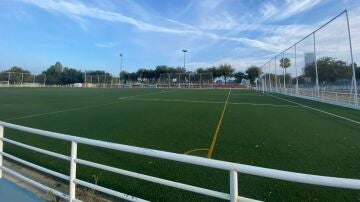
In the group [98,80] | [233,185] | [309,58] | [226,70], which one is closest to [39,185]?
[233,185]

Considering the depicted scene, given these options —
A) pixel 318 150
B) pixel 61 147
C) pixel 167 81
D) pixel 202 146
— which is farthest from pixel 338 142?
pixel 167 81

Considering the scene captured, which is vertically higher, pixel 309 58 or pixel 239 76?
pixel 239 76

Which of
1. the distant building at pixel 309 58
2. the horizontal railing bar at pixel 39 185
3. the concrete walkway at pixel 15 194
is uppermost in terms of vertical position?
the distant building at pixel 309 58

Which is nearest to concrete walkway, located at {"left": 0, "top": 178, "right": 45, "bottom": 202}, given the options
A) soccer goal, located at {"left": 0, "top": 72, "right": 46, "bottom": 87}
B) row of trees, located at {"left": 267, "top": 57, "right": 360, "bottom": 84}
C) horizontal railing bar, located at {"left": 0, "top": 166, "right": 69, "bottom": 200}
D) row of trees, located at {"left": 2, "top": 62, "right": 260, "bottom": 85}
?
horizontal railing bar, located at {"left": 0, "top": 166, "right": 69, "bottom": 200}

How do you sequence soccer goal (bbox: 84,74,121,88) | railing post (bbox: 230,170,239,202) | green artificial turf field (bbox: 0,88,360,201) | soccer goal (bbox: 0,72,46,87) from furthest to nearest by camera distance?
soccer goal (bbox: 84,74,121,88) < soccer goal (bbox: 0,72,46,87) < green artificial turf field (bbox: 0,88,360,201) < railing post (bbox: 230,170,239,202)

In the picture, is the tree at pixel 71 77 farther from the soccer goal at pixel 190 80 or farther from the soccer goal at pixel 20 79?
the soccer goal at pixel 190 80

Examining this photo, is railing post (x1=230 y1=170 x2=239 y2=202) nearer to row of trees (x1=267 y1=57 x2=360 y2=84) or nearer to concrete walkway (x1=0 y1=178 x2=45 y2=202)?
concrete walkway (x1=0 y1=178 x2=45 y2=202)

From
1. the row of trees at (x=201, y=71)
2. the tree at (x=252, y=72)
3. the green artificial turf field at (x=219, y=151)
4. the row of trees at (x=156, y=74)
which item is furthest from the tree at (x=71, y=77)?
the green artificial turf field at (x=219, y=151)

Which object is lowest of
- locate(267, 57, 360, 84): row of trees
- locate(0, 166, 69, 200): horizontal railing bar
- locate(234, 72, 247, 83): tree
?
locate(0, 166, 69, 200): horizontal railing bar

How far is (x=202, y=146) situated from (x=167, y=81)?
6098cm

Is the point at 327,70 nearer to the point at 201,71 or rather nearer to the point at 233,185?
the point at 233,185

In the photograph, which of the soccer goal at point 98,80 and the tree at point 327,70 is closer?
the tree at point 327,70

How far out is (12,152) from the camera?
6.40m

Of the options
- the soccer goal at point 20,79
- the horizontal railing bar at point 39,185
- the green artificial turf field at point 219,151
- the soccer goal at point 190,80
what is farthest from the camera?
the soccer goal at point 190,80
